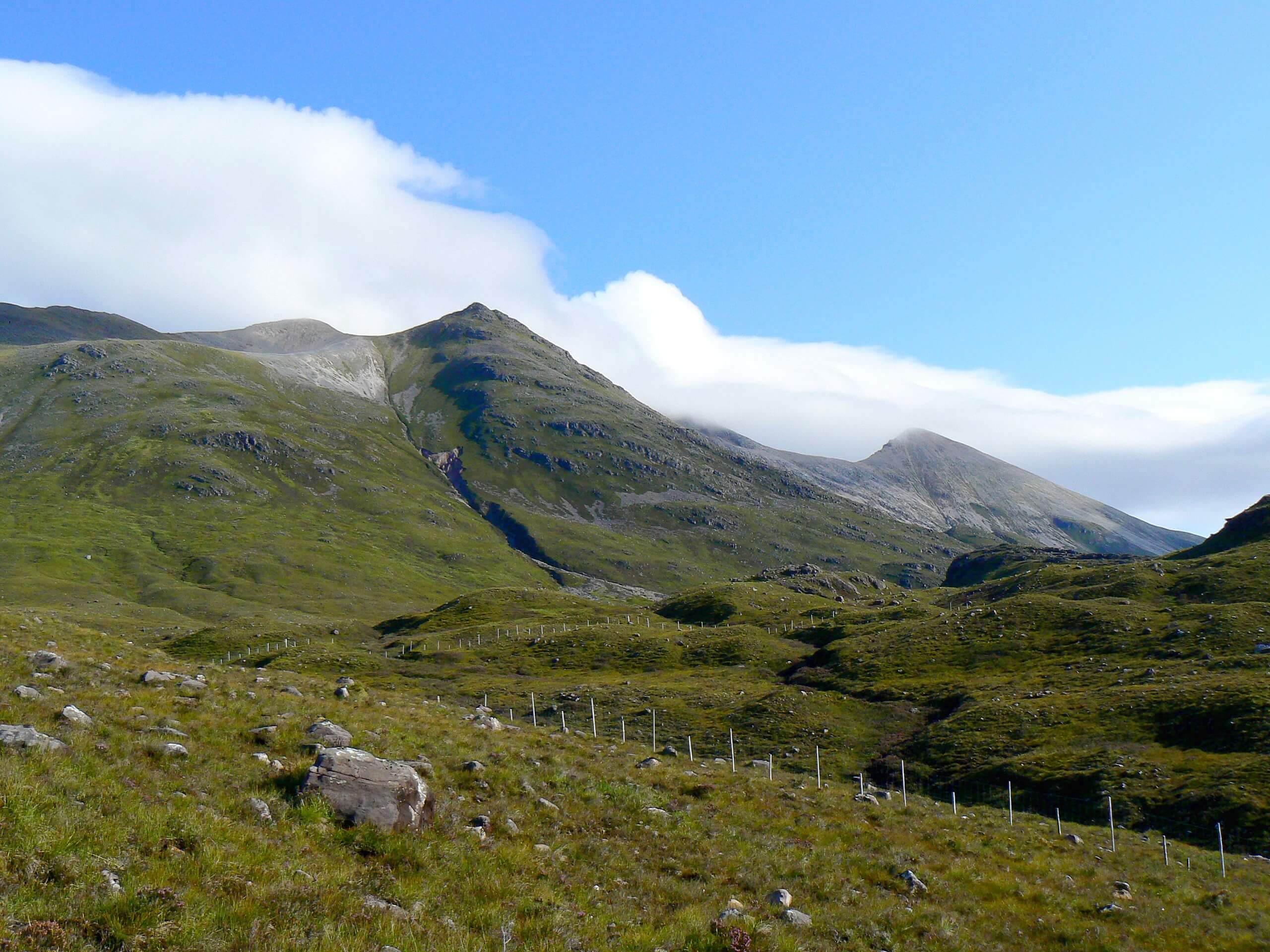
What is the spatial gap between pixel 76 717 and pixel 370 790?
7.35 metres

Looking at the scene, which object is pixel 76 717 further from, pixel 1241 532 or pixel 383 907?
pixel 1241 532

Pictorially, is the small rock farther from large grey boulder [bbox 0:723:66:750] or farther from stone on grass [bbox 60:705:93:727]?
stone on grass [bbox 60:705:93:727]

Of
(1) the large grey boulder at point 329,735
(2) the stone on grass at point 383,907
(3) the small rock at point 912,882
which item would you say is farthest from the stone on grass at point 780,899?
(1) the large grey boulder at point 329,735

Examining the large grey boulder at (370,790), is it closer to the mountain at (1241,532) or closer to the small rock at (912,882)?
the small rock at (912,882)

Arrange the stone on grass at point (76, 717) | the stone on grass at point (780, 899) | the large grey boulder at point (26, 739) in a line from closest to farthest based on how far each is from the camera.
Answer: the large grey boulder at point (26, 739)
the stone on grass at point (780, 899)
the stone on grass at point (76, 717)

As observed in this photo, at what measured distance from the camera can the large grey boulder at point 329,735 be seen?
2039 centimetres

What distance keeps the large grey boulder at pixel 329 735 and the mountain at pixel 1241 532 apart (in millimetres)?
155687

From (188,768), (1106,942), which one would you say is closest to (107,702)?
(188,768)

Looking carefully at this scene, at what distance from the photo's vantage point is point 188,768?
53.9ft

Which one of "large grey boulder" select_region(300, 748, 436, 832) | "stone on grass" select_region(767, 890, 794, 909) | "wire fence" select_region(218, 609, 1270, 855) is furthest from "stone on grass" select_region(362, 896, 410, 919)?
"wire fence" select_region(218, 609, 1270, 855)

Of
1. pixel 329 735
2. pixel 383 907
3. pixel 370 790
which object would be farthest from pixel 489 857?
pixel 329 735

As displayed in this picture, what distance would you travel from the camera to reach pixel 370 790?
16.0 metres

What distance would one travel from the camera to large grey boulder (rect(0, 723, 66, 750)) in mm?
14469

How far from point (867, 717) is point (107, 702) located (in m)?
64.5
